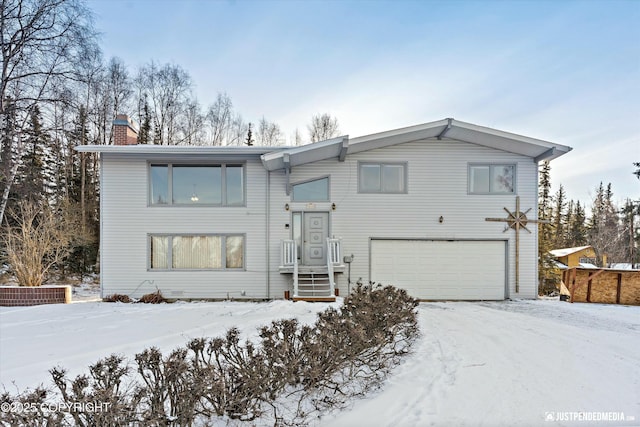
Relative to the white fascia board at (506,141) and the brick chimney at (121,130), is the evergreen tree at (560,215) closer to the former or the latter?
the white fascia board at (506,141)

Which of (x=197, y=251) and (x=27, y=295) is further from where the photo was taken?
(x=197, y=251)

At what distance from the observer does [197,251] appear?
9523 mm

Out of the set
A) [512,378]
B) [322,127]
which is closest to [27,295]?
[512,378]

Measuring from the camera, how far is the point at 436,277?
9719 millimetres

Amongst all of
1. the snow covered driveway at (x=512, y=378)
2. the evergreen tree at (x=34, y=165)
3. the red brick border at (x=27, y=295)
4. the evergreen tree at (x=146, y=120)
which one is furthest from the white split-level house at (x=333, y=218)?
the evergreen tree at (x=146, y=120)

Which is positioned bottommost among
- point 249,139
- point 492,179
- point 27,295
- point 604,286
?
point 27,295

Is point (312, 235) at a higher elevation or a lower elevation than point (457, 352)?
higher

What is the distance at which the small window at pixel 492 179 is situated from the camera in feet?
32.2

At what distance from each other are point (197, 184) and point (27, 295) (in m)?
5.17

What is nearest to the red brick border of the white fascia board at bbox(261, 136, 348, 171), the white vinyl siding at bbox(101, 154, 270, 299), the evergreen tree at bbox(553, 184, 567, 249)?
the white vinyl siding at bbox(101, 154, 270, 299)

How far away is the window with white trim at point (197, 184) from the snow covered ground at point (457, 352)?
2965mm

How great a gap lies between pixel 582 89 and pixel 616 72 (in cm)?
95

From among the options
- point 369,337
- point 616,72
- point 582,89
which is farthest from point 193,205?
point 616,72

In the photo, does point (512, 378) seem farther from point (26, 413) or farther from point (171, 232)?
point (171, 232)
